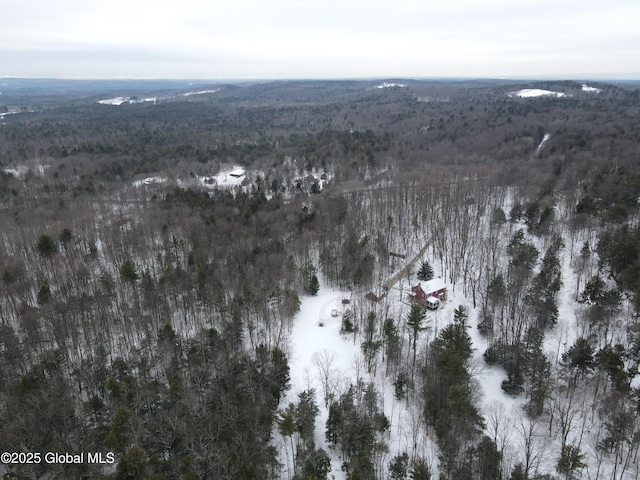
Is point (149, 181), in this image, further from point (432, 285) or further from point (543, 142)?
point (543, 142)

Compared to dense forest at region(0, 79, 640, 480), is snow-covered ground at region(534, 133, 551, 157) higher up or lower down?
higher up

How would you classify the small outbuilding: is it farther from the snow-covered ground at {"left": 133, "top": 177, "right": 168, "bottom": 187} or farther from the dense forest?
the snow-covered ground at {"left": 133, "top": 177, "right": 168, "bottom": 187}

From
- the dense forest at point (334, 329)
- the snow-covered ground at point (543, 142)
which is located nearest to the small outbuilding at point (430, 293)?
the dense forest at point (334, 329)

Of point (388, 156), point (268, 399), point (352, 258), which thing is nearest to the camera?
point (268, 399)

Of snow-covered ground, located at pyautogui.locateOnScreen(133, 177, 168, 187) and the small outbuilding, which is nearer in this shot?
the small outbuilding

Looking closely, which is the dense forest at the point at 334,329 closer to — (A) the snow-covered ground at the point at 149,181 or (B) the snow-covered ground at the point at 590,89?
(A) the snow-covered ground at the point at 149,181

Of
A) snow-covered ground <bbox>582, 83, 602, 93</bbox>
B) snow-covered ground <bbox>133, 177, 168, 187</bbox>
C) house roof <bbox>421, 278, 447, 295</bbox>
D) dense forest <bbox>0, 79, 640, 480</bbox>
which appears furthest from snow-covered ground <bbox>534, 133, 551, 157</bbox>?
snow-covered ground <bbox>582, 83, 602, 93</bbox>

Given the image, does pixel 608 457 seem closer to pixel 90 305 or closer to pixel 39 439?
pixel 39 439

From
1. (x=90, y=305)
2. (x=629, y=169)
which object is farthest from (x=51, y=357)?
(x=629, y=169)
